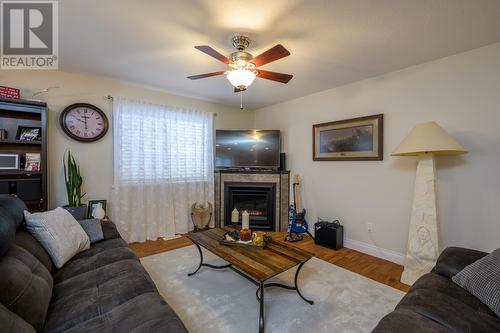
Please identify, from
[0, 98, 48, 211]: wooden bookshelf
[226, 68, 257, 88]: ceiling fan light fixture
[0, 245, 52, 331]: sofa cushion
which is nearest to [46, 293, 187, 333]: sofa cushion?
[0, 245, 52, 331]: sofa cushion

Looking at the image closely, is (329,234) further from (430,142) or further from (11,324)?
(11,324)

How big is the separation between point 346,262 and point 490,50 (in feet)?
8.82

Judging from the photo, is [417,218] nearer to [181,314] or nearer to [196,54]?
[181,314]

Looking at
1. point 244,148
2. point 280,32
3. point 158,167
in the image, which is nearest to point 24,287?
point 280,32

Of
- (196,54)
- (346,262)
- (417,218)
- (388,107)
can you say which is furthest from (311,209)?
(196,54)

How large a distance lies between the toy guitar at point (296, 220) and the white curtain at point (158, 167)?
152cm

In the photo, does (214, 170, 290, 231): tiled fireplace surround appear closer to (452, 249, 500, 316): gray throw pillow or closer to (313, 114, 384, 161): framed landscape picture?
(313, 114, 384, 161): framed landscape picture

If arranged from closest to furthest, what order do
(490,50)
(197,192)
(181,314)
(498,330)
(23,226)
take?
(498,330), (23,226), (181,314), (490,50), (197,192)

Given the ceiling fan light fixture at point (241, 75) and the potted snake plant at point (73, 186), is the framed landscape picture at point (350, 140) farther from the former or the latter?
the potted snake plant at point (73, 186)

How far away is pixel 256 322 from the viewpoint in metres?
1.72

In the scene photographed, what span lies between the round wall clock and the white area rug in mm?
1943

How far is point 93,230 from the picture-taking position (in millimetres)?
2125

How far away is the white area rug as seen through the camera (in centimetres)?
169

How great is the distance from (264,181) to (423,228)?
2361 mm
